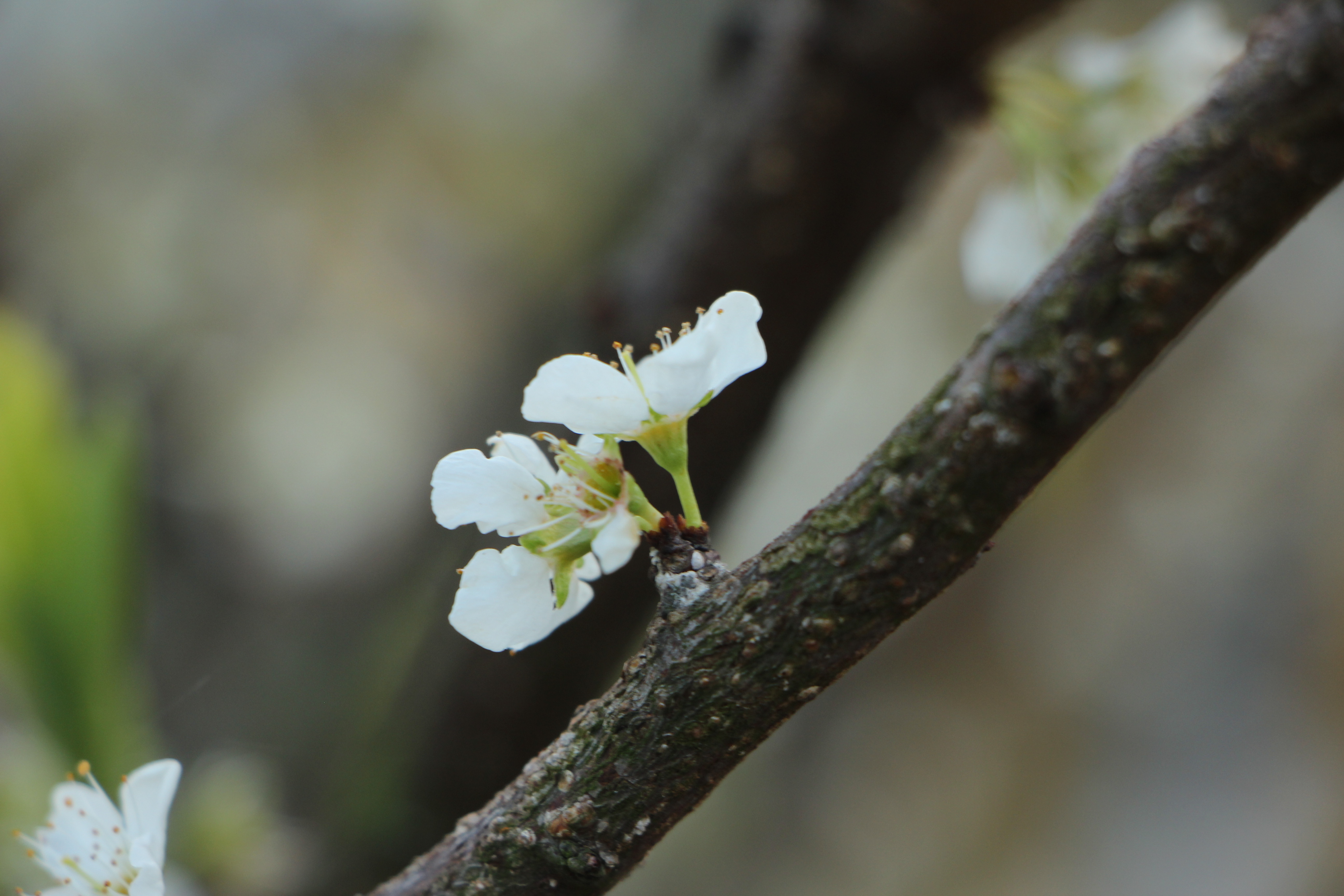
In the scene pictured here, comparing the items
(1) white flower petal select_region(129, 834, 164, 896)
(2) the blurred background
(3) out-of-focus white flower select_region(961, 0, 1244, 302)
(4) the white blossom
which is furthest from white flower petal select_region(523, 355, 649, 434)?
(2) the blurred background

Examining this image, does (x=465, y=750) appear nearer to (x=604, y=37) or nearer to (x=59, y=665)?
(x=59, y=665)

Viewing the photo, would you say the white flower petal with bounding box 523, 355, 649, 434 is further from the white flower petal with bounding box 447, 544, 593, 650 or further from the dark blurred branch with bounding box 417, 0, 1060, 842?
the dark blurred branch with bounding box 417, 0, 1060, 842

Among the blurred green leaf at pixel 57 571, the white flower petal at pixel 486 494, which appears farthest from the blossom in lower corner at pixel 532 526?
the blurred green leaf at pixel 57 571

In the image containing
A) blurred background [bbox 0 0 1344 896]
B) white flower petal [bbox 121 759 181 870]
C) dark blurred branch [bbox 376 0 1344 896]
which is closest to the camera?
dark blurred branch [bbox 376 0 1344 896]

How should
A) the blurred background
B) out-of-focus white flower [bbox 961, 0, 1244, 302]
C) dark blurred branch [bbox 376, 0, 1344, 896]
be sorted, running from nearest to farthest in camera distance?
dark blurred branch [bbox 376, 0, 1344, 896], out-of-focus white flower [bbox 961, 0, 1244, 302], the blurred background

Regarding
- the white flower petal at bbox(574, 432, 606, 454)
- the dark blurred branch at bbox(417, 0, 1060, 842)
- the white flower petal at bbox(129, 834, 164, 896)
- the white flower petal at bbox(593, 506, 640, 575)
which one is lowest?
the white flower petal at bbox(129, 834, 164, 896)

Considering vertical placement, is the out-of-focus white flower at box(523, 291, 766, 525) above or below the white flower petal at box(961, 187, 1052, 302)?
below
